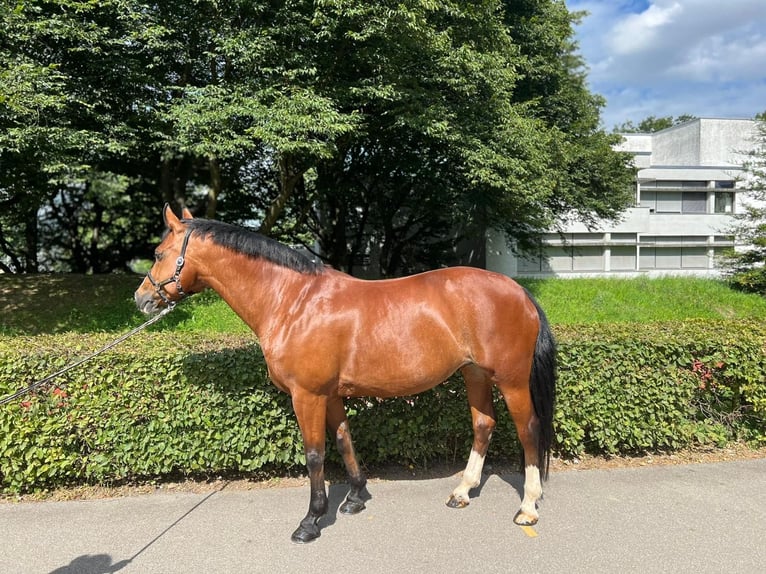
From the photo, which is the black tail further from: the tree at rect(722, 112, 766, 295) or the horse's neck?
the tree at rect(722, 112, 766, 295)

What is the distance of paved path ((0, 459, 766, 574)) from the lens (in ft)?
9.24

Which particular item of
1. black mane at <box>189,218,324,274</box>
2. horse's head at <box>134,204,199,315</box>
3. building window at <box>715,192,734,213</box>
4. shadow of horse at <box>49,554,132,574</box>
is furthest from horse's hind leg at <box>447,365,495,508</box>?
building window at <box>715,192,734,213</box>

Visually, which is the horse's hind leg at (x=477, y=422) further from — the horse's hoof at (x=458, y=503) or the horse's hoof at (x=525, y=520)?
the horse's hoof at (x=525, y=520)

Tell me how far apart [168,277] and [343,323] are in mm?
1207

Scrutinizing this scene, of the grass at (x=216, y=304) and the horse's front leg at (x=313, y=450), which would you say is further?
the grass at (x=216, y=304)

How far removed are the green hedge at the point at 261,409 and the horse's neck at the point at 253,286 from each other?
2.42ft

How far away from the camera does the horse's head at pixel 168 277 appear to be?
123 inches

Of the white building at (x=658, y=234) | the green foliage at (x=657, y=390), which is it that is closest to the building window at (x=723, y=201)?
the white building at (x=658, y=234)

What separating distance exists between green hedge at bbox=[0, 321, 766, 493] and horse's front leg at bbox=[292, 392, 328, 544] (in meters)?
0.73

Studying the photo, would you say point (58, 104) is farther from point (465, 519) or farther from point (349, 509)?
point (465, 519)

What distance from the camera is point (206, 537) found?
10.3 ft

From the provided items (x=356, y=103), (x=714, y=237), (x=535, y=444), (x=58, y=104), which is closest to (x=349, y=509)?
(x=535, y=444)

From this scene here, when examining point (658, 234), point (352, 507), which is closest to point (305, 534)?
point (352, 507)

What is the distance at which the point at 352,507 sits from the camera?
3439 millimetres
